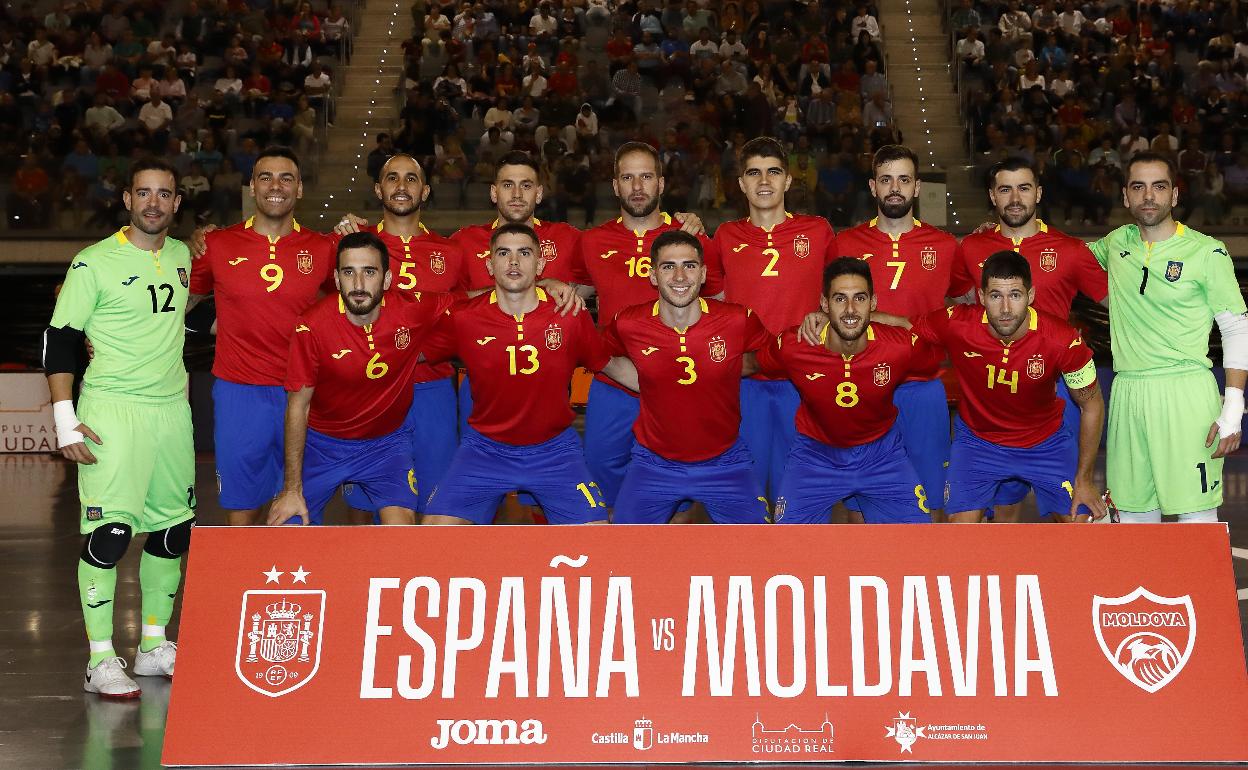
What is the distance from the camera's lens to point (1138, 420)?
24.0ft

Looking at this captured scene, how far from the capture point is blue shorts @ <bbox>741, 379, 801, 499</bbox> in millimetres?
7672

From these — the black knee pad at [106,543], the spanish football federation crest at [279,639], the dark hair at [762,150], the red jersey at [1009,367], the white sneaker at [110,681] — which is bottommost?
the white sneaker at [110,681]

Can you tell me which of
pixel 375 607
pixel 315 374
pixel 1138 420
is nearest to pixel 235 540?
pixel 375 607

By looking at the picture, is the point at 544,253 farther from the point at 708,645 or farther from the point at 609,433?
the point at 708,645

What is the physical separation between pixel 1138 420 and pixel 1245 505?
5.57 metres

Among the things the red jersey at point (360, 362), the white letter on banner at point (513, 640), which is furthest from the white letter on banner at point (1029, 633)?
the red jersey at point (360, 362)

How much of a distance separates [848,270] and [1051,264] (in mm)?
1467

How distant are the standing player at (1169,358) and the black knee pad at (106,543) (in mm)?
5167

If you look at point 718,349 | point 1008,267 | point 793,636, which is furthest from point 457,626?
point 1008,267

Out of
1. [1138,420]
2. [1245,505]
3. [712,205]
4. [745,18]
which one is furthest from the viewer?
[745,18]

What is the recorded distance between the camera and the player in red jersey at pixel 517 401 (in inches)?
272

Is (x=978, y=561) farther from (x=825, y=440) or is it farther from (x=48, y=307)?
(x=48, y=307)

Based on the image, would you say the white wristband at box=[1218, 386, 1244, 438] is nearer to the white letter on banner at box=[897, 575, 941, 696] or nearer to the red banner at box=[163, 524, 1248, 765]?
the red banner at box=[163, 524, 1248, 765]

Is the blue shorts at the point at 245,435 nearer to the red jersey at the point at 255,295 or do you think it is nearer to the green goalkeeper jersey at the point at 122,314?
the red jersey at the point at 255,295
